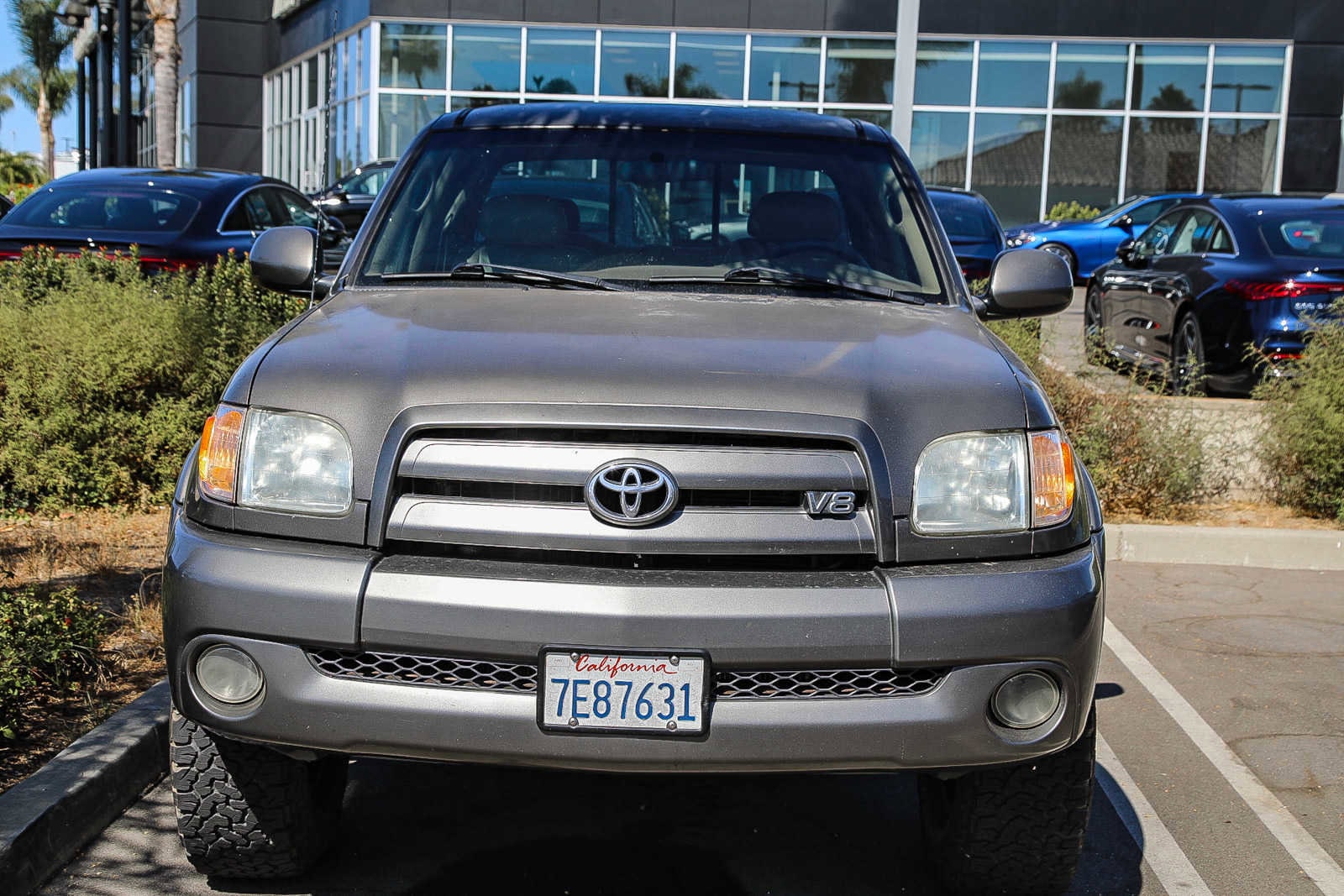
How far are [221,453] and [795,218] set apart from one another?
194cm

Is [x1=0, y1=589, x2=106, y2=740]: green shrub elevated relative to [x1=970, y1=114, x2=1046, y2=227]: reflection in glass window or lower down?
lower down

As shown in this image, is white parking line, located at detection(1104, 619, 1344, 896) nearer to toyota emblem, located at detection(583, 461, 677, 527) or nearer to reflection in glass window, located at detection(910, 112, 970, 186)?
toyota emblem, located at detection(583, 461, 677, 527)

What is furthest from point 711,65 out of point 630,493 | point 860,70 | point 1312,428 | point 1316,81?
point 630,493

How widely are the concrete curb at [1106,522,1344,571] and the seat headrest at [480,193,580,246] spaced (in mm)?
4050

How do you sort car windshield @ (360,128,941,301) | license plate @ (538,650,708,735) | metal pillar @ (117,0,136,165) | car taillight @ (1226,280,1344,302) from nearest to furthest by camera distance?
license plate @ (538,650,708,735)
car windshield @ (360,128,941,301)
car taillight @ (1226,280,1344,302)
metal pillar @ (117,0,136,165)

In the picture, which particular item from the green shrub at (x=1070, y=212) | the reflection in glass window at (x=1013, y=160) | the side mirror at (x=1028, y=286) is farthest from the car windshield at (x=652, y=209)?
the reflection in glass window at (x=1013, y=160)

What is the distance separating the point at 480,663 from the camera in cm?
291

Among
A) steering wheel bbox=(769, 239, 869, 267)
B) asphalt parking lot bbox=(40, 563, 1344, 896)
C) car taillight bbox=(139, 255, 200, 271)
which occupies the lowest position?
asphalt parking lot bbox=(40, 563, 1344, 896)

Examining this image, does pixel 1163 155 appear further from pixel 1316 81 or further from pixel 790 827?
pixel 790 827

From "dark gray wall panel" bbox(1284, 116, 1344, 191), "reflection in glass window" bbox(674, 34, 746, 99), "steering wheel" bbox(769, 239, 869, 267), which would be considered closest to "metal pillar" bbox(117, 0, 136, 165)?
"reflection in glass window" bbox(674, 34, 746, 99)

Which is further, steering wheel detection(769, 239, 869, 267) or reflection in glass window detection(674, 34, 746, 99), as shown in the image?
reflection in glass window detection(674, 34, 746, 99)

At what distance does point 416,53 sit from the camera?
28.9 metres

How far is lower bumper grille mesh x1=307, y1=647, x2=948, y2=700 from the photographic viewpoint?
2.91 meters

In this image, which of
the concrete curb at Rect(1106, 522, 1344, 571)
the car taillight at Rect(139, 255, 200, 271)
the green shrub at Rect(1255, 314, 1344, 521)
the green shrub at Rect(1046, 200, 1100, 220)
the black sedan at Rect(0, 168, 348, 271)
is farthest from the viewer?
the green shrub at Rect(1046, 200, 1100, 220)
